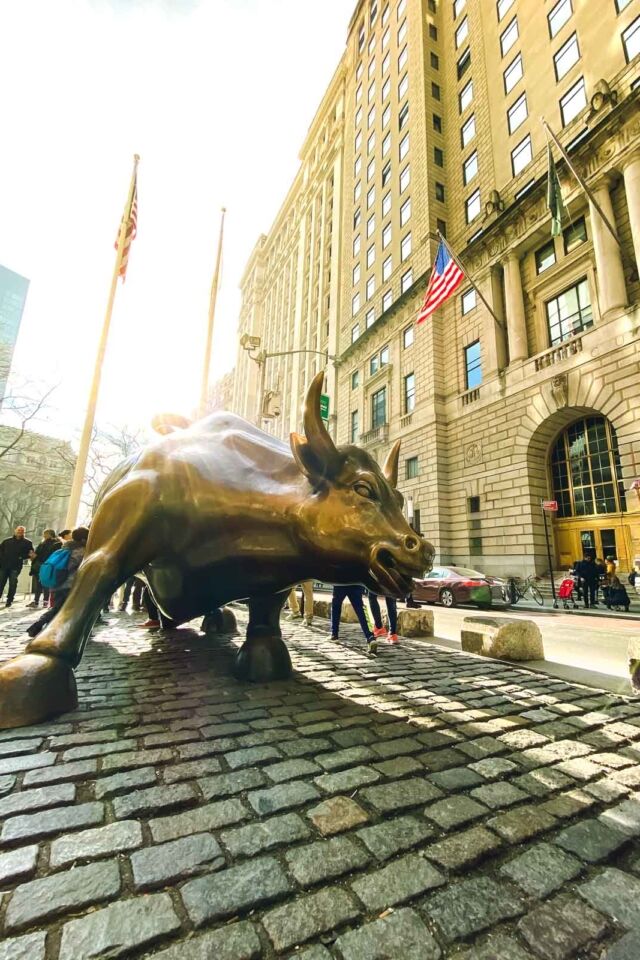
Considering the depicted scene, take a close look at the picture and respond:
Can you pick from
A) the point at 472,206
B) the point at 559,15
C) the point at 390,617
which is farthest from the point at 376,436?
the point at 390,617

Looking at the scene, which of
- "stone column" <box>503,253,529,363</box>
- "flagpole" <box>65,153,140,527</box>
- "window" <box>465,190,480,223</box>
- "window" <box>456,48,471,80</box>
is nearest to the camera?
"flagpole" <box>65,153,140,527</box>

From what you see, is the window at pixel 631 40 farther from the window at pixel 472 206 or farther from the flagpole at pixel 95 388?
the flagpole at pixel 95 388

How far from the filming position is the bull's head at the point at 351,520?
2.46m

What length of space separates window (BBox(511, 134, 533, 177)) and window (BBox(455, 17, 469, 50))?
12.0 m

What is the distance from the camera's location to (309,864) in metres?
1.35

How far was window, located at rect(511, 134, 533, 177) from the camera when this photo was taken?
20578 mm

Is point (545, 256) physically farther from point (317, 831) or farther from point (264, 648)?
point (317, 831)

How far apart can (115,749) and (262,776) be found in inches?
30.2

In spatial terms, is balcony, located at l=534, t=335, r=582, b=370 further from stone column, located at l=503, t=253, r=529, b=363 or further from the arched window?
the arched window

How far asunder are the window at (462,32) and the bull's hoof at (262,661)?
124 ft

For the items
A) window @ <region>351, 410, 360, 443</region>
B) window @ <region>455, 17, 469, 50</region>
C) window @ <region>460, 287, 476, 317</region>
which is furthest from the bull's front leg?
window @ <region>455, 17, 469, 50</region>

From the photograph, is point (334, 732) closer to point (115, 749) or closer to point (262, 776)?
point (262, 776)

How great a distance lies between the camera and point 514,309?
19.7 metres

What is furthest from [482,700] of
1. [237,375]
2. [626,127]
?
[237,375]
